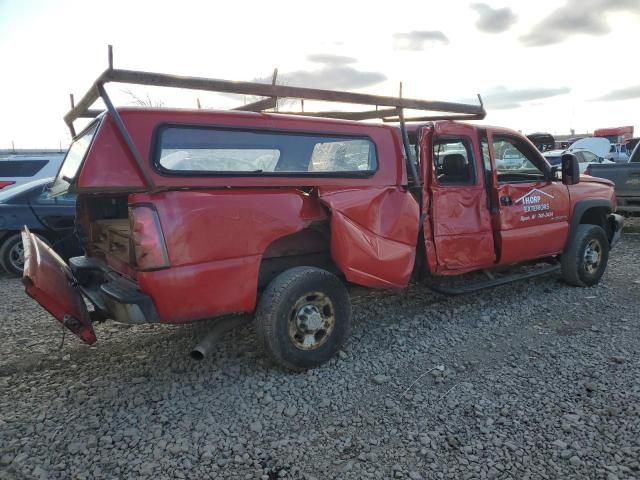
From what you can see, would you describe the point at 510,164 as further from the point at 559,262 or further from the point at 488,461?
the point at 488,461

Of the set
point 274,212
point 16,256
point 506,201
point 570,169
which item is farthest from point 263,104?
point 16,256

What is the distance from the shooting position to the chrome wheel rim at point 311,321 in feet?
11.8

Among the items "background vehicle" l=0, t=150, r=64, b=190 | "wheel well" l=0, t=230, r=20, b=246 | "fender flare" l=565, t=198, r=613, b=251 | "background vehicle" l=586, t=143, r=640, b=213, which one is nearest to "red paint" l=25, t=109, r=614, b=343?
"fender flare" l=565, t=198, r=613, b=251

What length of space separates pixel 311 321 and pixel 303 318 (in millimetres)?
69

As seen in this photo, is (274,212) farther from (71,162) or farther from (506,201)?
(506,201)

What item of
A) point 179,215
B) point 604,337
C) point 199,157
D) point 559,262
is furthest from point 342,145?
point 559,262

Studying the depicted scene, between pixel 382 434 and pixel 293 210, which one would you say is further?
pixel 293 210

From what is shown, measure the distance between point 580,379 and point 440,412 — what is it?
1213mm

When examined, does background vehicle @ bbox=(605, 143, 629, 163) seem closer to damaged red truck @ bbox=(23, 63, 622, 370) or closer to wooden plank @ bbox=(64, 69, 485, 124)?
damaged red truck @ bbox=(23, 63, 622, 370)

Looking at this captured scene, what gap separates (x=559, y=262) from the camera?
5852 millimetres

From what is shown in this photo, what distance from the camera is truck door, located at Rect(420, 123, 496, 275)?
14.6 ft

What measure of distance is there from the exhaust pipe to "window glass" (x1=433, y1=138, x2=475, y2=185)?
249 centimetres

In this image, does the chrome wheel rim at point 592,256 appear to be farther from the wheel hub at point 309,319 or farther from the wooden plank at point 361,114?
the wheel hub at point 309,319

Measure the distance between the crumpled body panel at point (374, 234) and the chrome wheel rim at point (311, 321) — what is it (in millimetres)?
317
